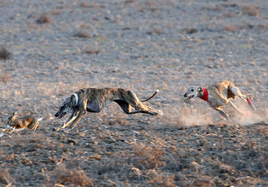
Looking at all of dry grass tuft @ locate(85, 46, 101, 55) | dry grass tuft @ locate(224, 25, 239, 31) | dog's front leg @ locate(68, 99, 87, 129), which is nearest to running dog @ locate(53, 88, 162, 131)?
dog's front leg @ locate(68, 99, 87, 129)

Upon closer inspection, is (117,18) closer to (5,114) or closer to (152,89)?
(152,89)

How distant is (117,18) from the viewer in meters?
23.2

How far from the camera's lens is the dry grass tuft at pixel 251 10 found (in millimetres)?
23495

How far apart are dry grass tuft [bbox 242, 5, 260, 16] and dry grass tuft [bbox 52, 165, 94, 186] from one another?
65.0 ft

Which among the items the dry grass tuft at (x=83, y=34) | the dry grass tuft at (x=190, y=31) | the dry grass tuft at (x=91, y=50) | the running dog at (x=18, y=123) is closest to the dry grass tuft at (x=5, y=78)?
the dry grass tuft at (x=91, y=50)

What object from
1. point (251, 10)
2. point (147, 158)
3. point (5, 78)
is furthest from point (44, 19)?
point (147, 158)

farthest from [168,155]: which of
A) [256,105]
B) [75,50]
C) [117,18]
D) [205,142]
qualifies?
[117,18]

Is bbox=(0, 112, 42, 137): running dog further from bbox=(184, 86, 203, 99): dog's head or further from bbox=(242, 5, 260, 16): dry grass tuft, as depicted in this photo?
bbox=(242, 5, 260, 16): dry grass tuft

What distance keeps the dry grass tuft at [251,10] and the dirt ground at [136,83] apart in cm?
10

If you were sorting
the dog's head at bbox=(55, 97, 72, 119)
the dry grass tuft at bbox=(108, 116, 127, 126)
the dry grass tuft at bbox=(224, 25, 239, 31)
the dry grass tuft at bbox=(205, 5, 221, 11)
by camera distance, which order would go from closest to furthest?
the dog's head at bbox=(55, 97, 72, 119)
the dry grass tuft at bbox=(108, 116, 127, 126)
the dry grass tuft at bbox=(224, 25, 239, 31)
the dry grass tuft at bbox=(205, 5, 221, 11)

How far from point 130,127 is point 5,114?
3.12 m

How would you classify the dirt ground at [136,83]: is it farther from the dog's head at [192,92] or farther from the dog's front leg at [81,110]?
the dog's head at [192,92]

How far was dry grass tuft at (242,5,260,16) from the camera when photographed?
925 inches

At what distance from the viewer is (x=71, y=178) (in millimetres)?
6090
